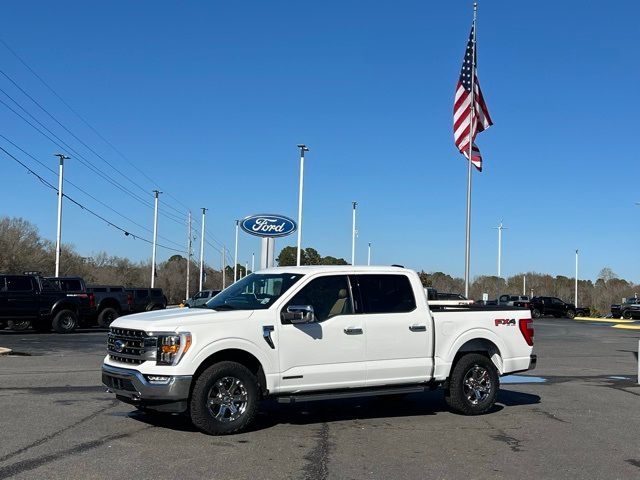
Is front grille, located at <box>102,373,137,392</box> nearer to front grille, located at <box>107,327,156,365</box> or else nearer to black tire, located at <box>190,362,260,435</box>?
front grille, located at <box>107,327,156,365</box>

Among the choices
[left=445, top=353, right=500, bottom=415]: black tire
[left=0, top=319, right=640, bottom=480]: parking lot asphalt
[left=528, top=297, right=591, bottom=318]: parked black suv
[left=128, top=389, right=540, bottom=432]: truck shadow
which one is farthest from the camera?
[left=528, top=297, right=591, bottom=318]: parked black suv

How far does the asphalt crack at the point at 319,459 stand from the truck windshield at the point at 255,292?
168 cm

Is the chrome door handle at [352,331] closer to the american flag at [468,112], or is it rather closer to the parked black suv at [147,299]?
the american flag at [468,112]

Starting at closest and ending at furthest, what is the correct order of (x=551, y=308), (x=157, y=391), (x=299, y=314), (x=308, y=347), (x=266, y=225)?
(x=157, y=391) < (x=299, y=314) < (x=308, y=347) < (x=266, y=225) < (x=551, y=308)

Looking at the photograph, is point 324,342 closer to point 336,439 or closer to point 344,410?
point 336,439

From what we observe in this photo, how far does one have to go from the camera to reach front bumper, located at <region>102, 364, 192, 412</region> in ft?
25.8

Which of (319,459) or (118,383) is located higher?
(118,383)

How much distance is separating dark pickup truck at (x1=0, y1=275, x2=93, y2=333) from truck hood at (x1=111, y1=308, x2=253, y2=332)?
18141 mm

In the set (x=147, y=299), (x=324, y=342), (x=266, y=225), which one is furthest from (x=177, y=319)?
(x=147, y=299)

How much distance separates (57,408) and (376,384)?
4.40m

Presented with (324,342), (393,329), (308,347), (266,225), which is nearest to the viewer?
(308,347)

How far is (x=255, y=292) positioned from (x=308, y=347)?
108 cm

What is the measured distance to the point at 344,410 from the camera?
1019 cm

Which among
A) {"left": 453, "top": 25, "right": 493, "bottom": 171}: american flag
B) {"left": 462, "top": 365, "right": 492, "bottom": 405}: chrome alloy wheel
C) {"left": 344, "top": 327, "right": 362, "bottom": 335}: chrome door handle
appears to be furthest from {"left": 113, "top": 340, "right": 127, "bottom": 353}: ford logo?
{"left": 453, "top": 25, "right": 493, "bottom": 171}: american flag
